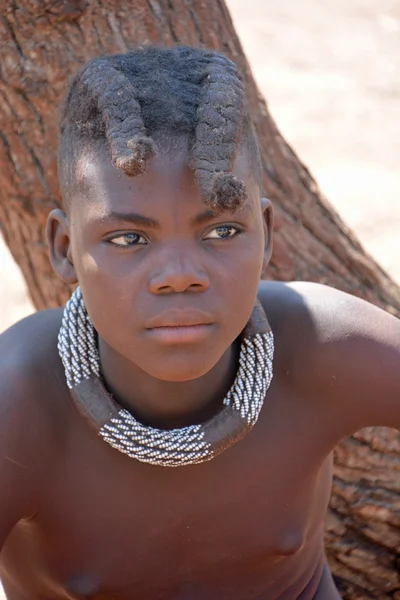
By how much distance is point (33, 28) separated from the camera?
2.49 meters

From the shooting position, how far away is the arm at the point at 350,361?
2.07 meters

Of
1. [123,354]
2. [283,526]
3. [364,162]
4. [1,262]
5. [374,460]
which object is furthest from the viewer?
[364,162]

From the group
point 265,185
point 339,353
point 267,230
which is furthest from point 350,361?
point 265,185

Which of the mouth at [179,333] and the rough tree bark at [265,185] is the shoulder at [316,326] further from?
the rough tree bark at [265,185]

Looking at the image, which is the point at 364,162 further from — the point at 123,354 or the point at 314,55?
the point at 123,354

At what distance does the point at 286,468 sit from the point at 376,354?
0.29 m

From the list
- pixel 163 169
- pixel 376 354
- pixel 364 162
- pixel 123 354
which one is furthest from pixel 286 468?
pixel 364 162

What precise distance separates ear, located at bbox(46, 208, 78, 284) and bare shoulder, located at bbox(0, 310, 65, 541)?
0.16m

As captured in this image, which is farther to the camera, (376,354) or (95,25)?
(95,25)

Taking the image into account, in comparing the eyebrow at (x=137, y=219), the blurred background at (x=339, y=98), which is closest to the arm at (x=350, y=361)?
the eyebrow at (x=137, y=219)

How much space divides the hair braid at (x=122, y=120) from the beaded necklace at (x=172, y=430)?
0.44 meters

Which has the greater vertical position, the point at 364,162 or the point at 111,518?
the point at 364,162

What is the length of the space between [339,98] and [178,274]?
6426 mm

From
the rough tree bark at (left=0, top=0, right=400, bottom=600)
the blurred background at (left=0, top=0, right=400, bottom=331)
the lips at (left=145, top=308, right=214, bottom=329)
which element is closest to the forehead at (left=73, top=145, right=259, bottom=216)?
the lips at (left=145, top=308, right=214, bottom=329)
